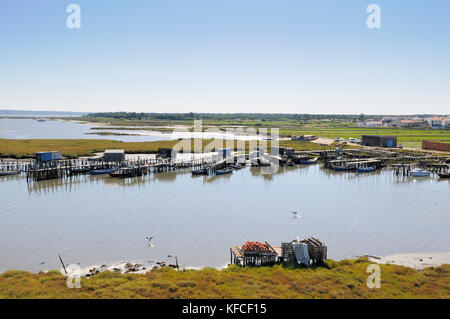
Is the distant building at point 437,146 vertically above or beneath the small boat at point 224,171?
above

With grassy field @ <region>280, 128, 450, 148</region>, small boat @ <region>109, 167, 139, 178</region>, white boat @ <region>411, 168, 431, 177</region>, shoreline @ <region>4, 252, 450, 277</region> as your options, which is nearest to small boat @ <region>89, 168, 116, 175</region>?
small boat @ <region>109, 167, 139, 178</region>

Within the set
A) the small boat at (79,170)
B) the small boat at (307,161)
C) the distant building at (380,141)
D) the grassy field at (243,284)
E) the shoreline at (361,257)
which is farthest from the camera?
the distant building at (380,141)

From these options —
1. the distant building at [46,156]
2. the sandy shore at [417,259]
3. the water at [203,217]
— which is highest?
the distant building at [46,156]

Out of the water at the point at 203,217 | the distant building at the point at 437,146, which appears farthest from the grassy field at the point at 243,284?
the distant building at the point at 437,146

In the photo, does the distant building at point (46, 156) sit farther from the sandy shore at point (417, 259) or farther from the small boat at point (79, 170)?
the sandy shore at point (417, 259)

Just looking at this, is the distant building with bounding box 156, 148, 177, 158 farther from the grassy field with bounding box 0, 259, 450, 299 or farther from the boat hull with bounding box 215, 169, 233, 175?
the grassy field with bounding box 0, 259, 450, 299
